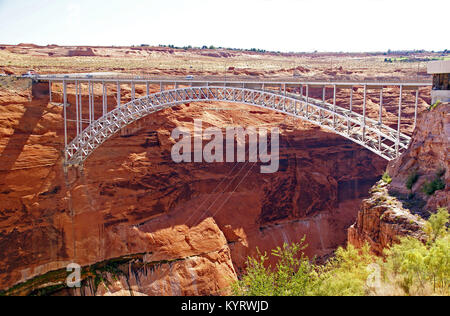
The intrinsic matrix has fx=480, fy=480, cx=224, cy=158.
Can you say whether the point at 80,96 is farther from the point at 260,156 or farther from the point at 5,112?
the point at 260,156

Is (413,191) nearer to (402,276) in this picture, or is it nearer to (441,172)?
(441,172)

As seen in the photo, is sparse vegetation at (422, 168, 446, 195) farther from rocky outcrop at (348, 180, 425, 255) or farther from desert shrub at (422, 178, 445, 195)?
rocky outcrop at (348, 180, 425, 255)

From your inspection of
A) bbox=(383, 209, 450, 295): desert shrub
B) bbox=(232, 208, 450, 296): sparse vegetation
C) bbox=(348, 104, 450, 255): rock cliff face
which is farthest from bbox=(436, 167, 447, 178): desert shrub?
bbox=(383, 209, 450, 295): desert shrub

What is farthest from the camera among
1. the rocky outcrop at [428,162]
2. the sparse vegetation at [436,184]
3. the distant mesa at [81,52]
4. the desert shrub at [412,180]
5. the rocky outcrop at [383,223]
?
the distant mesa at [81,52]

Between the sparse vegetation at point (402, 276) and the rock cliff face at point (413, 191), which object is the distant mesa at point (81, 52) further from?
the sparse vegetation at point (402, 276)

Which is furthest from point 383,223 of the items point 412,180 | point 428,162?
point 428,162

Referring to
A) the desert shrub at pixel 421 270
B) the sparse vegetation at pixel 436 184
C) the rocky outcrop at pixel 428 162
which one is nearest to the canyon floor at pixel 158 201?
the rocky outcrop at pixel 428 162
